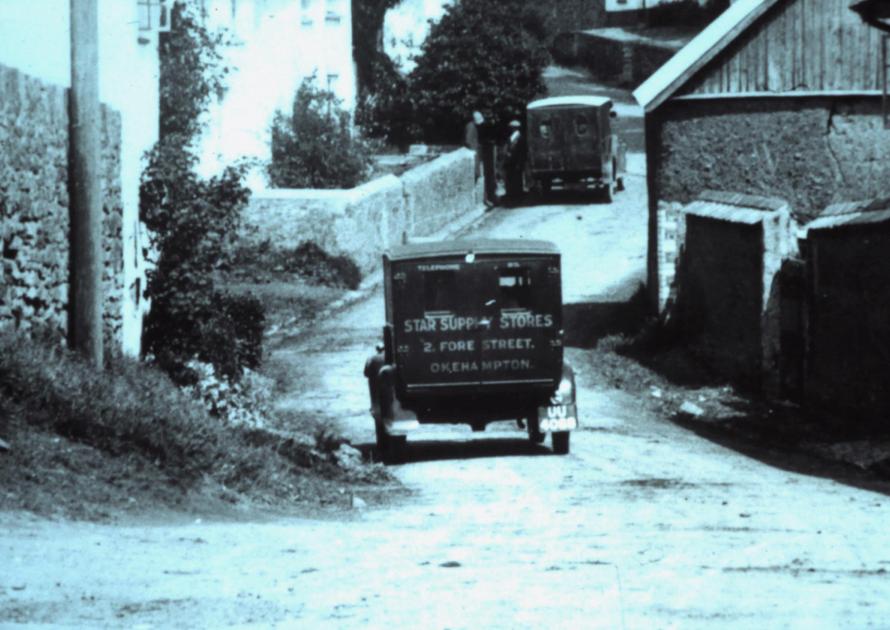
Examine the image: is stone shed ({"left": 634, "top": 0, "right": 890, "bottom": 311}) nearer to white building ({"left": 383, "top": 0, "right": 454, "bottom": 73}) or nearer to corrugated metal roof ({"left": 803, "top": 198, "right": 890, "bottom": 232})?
corrugated metal roof ({"left": 803, "top": 198, "right": 890, "bottom": 232})

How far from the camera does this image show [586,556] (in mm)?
10305

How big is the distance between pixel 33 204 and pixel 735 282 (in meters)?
11.7

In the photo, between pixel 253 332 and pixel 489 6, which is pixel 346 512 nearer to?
pixel 253 332

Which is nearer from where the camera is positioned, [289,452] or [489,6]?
[289,452]

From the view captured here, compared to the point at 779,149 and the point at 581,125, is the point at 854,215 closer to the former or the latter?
the point at 779,149

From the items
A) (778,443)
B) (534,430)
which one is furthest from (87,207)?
(778,443)

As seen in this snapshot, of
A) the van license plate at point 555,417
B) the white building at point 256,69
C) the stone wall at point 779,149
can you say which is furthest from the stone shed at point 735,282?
the white building at point 256,69

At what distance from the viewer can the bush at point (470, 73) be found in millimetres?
47312

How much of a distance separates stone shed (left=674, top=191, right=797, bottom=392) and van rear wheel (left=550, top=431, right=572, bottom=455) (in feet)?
19.4

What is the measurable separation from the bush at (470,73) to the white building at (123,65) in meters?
25.6

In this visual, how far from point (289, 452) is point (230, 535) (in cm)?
464

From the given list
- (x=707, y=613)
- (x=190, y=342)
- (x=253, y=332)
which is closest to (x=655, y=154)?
(x=253, y=332)

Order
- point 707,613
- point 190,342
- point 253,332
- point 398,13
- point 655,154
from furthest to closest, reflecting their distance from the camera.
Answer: point 398,13 → point 655,154 → point 253,332 → point 190,342 → point 707,613

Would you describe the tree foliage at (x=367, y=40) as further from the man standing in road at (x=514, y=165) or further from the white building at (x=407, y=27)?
the man standing in road at (x=514, y=165)
